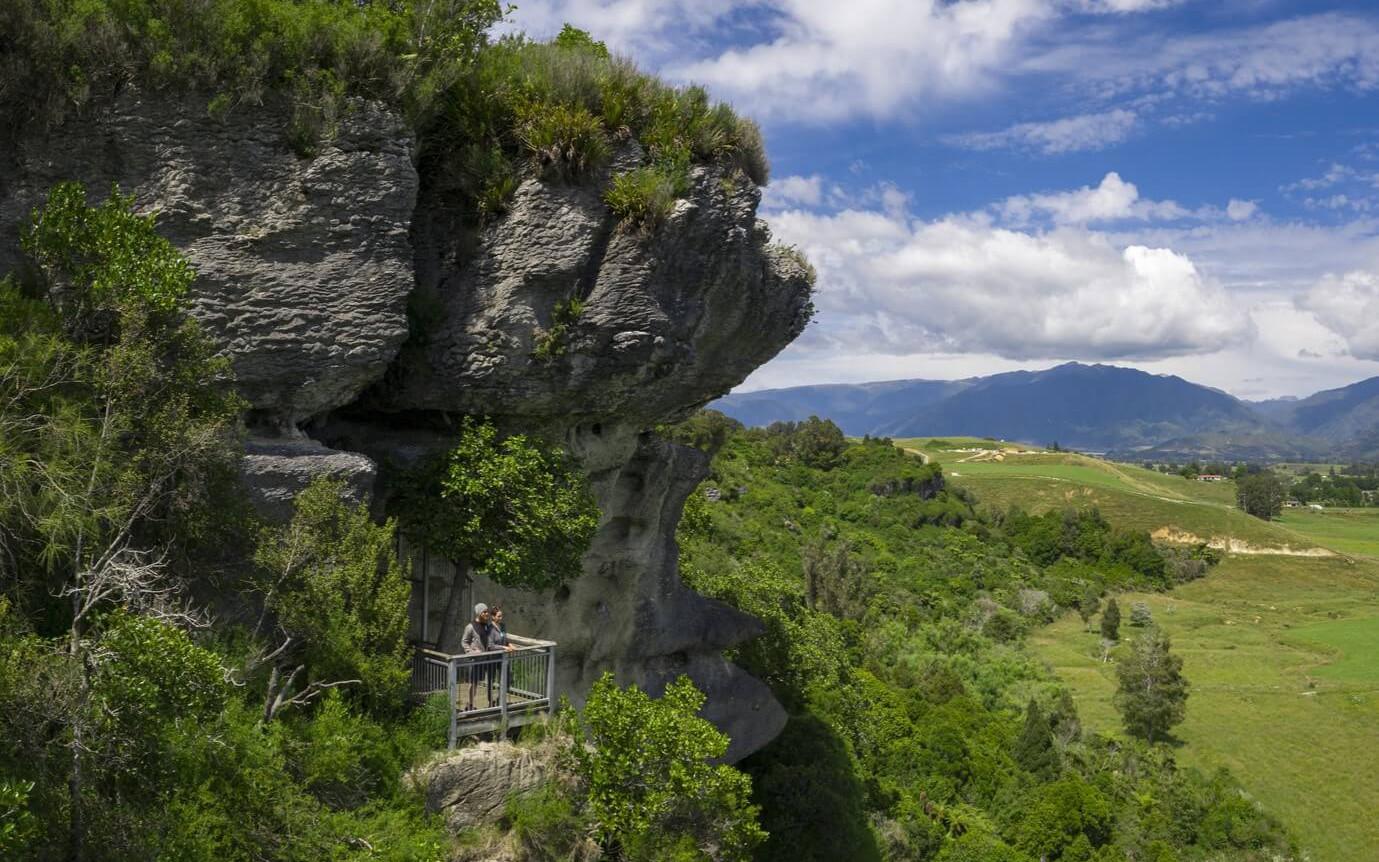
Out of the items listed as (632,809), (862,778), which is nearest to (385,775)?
(632,809)

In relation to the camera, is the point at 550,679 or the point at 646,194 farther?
the point at 646,194

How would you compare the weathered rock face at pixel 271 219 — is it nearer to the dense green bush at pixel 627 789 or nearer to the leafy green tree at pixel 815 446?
the dense green bush at pixel 627 789

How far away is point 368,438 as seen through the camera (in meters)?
19.8

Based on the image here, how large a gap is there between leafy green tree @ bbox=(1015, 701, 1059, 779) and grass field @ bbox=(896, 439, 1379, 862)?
1131 cm

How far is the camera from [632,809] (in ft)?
55.6

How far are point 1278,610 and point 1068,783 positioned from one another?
6644 centimetres

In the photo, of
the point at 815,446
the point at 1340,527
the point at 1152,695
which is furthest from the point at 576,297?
the point at 1340,527

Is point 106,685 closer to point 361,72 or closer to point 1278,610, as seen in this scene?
point 361,72

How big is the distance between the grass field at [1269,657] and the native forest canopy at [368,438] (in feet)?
114

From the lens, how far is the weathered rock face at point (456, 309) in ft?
51.9

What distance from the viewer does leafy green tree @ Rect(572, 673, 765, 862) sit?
17031 mm

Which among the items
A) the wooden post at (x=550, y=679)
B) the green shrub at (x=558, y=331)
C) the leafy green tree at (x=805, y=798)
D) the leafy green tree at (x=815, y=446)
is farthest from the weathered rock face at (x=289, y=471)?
the leafy green tree at (x=815, y=446)

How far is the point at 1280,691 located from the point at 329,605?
6788cm

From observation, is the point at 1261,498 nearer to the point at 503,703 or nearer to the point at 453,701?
the point at 503,703
